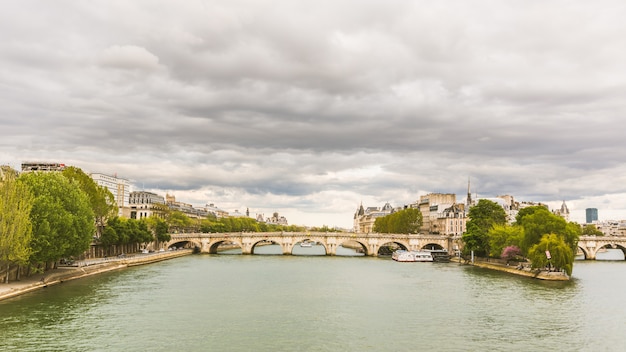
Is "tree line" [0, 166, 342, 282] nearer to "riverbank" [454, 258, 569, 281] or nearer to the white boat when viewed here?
"riverbank" [454, 258, 569, 281]

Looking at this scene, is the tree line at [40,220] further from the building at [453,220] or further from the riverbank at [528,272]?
the building at [453,220]

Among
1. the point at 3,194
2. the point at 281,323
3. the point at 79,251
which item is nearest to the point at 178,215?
the point at 79,251

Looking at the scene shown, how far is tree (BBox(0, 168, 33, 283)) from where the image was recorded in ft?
152

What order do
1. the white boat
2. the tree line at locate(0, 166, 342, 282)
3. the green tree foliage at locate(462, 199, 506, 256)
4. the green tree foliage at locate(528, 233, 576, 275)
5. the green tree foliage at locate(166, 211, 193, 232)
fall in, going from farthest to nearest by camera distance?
the green tree foliage at locate(166, 211, 193, 232)
the white boat
the green tree foliage at locate(462, 199, 506, 256)
the green tree foliage at locate(528, 233, 576, 275)
the tree line at locate(0, 166, 342, 282)

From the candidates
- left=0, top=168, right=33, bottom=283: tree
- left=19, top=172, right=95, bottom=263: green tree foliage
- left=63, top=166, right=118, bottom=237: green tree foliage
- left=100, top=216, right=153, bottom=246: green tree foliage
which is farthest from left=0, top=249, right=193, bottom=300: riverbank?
left=63, top=166, right=118, bottom=237: green tree foliage

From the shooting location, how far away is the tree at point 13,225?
1827 inches

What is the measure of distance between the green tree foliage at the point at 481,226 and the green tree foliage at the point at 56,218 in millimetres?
53474

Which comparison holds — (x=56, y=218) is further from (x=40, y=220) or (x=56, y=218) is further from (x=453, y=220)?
(x=453, y=220)

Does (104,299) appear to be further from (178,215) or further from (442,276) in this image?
(178,215)

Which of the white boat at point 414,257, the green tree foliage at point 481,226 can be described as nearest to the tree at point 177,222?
the white boat at point 414,257

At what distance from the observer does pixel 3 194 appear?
159ft

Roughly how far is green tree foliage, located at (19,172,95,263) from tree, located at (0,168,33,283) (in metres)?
1.44

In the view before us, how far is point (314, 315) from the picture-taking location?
41.6 meters

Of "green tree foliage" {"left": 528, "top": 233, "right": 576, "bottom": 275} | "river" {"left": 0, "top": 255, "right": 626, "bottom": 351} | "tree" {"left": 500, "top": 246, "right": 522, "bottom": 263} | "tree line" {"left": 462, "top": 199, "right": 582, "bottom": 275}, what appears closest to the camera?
"river" {"left": 0, "top": 255, "right": 626, "bottom": 351}
